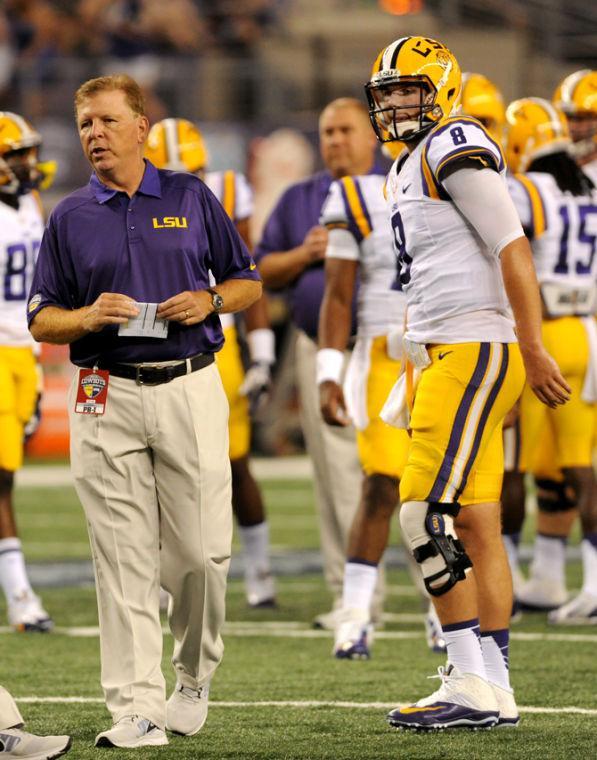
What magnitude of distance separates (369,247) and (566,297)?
1.14 meters

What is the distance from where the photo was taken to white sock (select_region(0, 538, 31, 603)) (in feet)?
21.7

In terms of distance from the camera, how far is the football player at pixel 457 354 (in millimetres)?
4227

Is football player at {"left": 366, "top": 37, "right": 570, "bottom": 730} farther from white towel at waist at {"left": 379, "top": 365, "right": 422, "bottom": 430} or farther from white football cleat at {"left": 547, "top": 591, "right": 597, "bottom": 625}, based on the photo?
white football cleat at {"left": 547, "top": 591, "right": 597, "bottom": 625}

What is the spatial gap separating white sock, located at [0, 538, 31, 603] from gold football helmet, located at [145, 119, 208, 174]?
186cm

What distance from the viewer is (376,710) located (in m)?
4.67

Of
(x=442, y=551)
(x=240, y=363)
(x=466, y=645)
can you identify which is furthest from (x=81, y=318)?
(x=240, y=363)

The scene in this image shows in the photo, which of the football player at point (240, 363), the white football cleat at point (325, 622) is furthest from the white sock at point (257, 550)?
the white football cleat at point (325, 622)

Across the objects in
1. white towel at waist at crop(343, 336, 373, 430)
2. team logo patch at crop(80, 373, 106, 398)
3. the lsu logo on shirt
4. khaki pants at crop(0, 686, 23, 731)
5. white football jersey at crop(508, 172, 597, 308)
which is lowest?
khaki pants at crop(0, 686, 23, 731)

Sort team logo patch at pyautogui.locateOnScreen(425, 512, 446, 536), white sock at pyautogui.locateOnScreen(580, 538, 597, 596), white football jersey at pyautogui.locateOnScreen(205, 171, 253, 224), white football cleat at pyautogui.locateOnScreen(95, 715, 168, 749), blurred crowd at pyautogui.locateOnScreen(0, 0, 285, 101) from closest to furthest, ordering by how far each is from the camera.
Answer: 1. white football cleat at pyautogui.locateOnScreen(95, 715, 168, 749)
2. team logo patch at pyautogui.locateOnScreen(425, 512, 446, 536)
3. white sock at pyautogui.locateOnScreen(580, 538, 597, 596)
4. white football jersey at pyautogui.locateOnScreen(205, 171, 253, 224)
5. blurred crowd at pyautogui.locateOnScreen(0, 0, 285, 101)

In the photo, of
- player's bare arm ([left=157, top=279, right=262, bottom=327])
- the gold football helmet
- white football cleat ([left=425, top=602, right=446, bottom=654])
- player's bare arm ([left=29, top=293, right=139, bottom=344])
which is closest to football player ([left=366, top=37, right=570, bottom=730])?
player's bare arm ([left=157, top=279, right=262, bottom=327])

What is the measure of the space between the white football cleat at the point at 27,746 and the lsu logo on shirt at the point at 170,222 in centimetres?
135

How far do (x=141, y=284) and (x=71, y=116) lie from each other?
1119cm

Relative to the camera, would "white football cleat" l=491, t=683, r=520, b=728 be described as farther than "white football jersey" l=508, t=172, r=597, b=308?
No

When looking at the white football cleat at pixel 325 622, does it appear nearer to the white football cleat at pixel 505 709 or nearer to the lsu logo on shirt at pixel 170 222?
the white football cleat at pixel 505 709
